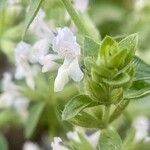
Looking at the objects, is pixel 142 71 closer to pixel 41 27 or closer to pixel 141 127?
pixel 41 27

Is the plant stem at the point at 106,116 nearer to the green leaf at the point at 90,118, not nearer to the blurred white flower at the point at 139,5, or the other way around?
the green leaf at the point at 90,118

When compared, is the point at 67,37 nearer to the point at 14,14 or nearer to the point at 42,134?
the point at 14,14

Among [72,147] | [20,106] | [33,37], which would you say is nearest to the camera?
[72,147]

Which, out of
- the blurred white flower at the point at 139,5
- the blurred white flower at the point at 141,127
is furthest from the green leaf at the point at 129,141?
the blurred white flower at the point at 139,5

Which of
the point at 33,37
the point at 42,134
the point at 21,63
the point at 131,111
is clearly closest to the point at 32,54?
the point at 21,63

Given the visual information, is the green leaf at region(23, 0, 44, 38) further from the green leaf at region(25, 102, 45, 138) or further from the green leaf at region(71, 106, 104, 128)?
the green leaf at region(25, 102, 45, 138)

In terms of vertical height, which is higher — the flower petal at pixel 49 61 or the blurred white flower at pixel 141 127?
the flower petal at pixel 49 61
